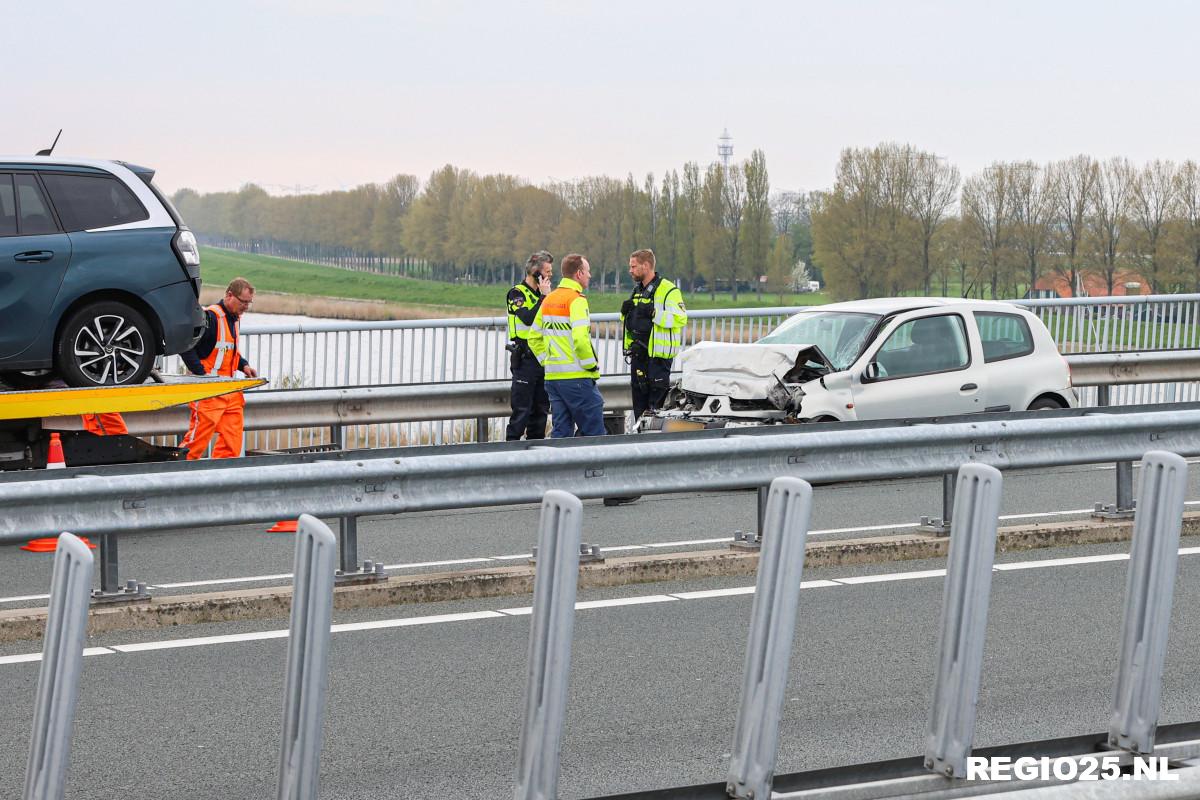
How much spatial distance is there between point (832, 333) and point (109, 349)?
612 cm

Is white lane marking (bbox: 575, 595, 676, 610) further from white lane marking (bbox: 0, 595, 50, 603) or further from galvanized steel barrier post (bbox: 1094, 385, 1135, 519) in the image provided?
galvanized steel barrier post (bbox: 1094, 385, 1135, 519)

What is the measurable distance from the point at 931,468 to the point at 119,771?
3784 mm

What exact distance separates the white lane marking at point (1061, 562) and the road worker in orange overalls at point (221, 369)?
5.57m

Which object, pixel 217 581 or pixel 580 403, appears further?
pixel 580 403

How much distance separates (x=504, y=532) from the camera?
407 inches

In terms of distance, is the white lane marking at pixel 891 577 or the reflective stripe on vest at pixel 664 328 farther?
the reflective stripe on vest at pixel 664 328

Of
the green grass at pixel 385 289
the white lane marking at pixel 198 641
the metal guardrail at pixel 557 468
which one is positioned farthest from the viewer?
the green grass at pixel 385 289

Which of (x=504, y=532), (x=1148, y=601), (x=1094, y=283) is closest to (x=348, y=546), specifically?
(x=504, y=532)

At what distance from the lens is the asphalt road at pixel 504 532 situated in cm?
Result: 912

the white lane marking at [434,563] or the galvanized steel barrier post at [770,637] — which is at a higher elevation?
the galvanized steel barrier post at [770,637]

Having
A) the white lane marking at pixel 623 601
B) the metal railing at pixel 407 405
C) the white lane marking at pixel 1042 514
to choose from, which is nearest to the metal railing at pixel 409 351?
the metal railing at pixel 407 405

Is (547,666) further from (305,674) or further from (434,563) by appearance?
(434,563)

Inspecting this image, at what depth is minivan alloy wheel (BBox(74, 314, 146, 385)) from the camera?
35.0 feet

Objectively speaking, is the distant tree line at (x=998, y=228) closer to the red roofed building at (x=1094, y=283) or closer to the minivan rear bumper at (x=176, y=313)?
the red roofed building at (x=1094, y=283)
